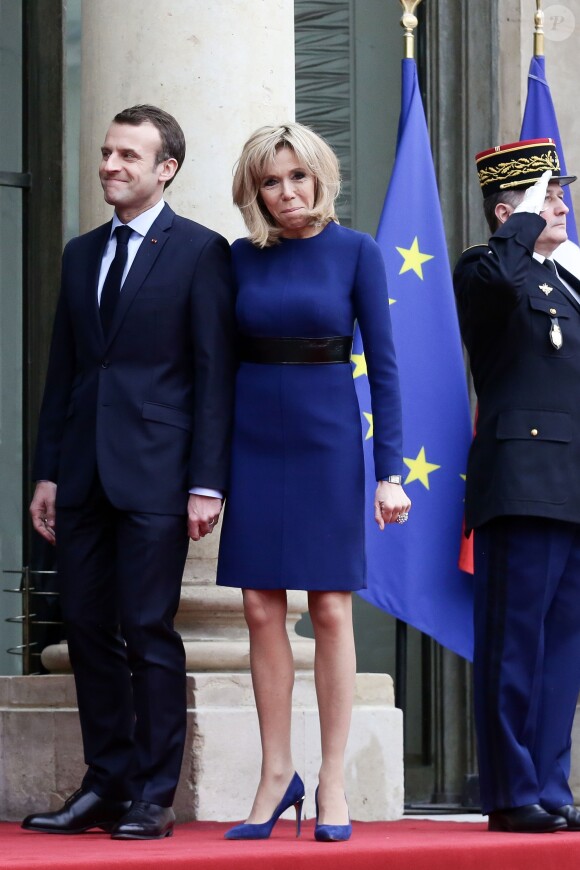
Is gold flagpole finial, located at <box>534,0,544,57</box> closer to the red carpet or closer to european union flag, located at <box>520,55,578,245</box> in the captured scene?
european union flag, located at <box>520,55,578,245</box>

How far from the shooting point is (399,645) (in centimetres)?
729

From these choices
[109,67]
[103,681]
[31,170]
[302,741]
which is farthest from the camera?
[31,170]

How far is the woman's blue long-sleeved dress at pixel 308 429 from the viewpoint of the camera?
16.5ft

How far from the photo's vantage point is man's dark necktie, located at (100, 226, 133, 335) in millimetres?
5281

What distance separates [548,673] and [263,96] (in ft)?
7.38

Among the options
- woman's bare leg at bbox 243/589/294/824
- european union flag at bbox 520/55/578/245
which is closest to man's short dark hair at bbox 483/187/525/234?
woman's bare leg at bbox 243/589/294/824

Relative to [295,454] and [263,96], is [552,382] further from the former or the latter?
[263,96]

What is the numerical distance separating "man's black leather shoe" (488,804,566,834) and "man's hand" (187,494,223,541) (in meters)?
1.17

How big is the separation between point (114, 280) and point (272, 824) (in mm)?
1600

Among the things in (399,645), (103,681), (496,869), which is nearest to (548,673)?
(496,869)

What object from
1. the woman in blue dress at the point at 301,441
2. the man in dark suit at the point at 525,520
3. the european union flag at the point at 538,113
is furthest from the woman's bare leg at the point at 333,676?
the european union flag at the point at 538,113

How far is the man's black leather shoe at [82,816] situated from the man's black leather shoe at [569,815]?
122 cm

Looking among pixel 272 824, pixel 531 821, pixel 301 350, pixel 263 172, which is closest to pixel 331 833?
pixel 272 824

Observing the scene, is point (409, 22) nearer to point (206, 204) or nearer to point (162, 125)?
point (206, 204)
